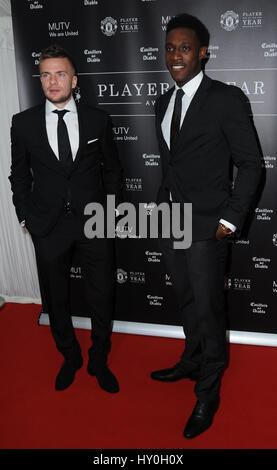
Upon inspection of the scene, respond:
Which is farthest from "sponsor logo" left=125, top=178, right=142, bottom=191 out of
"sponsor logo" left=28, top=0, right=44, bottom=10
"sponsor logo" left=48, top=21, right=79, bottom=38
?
"sponsor logo" left=28, top=0, right=44, bottom=10

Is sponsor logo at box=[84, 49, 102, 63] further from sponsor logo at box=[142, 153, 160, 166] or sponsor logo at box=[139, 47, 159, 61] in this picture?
sponsor logo at box=[142, 153, 160, 166]

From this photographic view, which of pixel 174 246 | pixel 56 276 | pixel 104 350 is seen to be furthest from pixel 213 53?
pixel 104 350

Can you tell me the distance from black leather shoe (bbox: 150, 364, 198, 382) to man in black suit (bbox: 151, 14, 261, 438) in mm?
399

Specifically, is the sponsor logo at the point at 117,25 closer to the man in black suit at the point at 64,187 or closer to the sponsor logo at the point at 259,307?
the man in black suit at the point at 64,187

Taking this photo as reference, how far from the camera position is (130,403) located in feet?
9.18

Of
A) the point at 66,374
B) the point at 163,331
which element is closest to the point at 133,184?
Answer: the point at 163,331

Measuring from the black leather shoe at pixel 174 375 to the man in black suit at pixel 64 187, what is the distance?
0.94 feet

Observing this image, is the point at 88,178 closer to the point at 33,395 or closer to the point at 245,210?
the point at 245,210

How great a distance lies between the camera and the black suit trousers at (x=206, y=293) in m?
2.41

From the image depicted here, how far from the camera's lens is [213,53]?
113 inches

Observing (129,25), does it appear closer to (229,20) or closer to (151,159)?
(229,20)

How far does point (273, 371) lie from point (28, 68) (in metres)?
2.56

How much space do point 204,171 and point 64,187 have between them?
31.0 inches

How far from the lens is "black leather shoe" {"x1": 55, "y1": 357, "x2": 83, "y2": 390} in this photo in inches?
116
